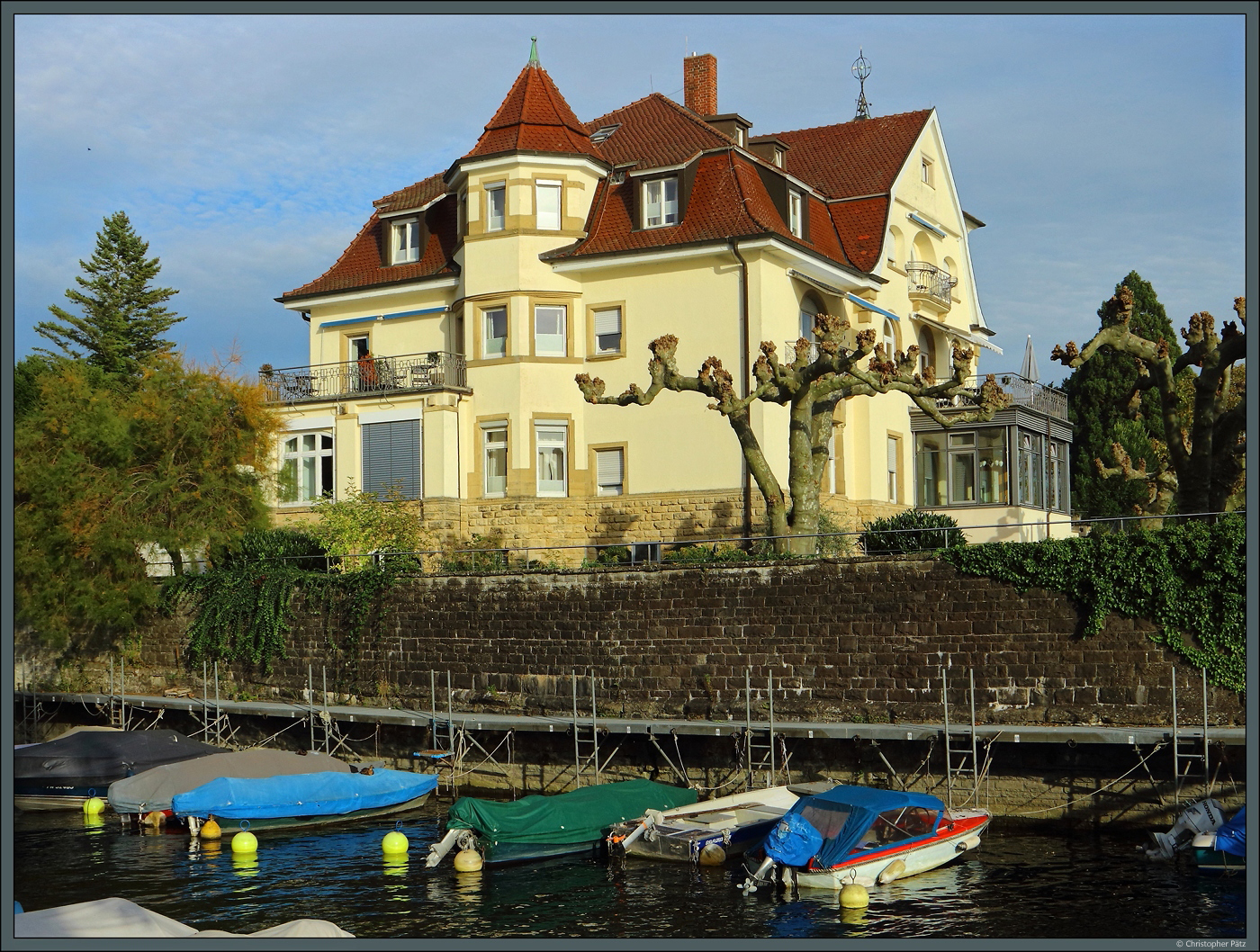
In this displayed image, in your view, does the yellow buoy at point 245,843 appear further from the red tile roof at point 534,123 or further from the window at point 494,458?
the red tile roof at point 534,123

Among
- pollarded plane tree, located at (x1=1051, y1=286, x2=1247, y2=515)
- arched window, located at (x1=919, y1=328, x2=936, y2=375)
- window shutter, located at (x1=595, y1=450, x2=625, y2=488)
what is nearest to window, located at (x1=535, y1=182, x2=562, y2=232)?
window shutter, located at (x1=595, y1=450, x2=625, y2=488)

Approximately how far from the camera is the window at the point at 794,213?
123 ft

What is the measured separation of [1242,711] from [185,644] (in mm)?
26301

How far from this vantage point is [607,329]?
3684cm

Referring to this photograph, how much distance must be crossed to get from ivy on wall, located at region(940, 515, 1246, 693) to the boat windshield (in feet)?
17.5

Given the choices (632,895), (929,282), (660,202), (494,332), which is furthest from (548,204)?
(632,895)

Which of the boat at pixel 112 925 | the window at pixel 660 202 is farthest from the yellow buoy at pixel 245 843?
the window at pixel 660 202

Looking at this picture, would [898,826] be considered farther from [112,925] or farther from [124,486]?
[124,486]

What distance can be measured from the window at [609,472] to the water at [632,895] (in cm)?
1407

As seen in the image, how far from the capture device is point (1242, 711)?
74.2ft

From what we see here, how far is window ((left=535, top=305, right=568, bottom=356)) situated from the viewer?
36.7 m

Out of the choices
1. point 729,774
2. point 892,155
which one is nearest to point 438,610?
point 729,774

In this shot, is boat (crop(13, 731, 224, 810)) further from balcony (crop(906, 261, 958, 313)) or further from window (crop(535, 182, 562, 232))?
balcony (crop(906, 261, 958, 313))

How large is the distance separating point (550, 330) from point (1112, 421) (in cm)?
2693
